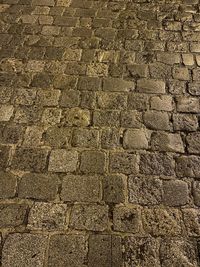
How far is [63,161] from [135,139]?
0.68m

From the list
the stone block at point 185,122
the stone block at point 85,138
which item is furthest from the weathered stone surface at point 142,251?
the stone block at point 185,122

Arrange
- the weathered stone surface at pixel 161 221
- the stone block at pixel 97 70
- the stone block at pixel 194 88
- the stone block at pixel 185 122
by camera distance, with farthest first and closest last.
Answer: the stone block at pixel 97 70
the stone block at pixel 194 88
the stone block at pixel 185 122
the weathered stone surface at pixel 161 221

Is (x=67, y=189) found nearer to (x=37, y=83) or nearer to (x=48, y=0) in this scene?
(x=37, y=83)

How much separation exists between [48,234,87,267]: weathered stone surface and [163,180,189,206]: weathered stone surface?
73 centimetres

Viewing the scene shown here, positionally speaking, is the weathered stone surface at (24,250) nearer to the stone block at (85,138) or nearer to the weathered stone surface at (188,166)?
the stone block at (85,138)

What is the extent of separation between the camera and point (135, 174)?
2.58m

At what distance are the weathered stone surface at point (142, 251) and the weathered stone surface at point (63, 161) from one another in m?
0.76

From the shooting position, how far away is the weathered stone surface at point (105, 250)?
7.04 ft

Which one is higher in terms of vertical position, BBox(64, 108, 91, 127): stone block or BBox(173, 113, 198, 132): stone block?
BBox(64, 108, 91, 127): stone block

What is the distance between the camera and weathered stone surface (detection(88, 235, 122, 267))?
2.14 m

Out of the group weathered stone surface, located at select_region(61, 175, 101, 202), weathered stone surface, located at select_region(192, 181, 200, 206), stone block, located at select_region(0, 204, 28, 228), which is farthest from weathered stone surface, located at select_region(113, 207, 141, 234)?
stone block, located at select_region(0, 204, 28, 228)

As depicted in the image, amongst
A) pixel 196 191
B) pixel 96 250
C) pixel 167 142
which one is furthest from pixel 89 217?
pixel 167 142

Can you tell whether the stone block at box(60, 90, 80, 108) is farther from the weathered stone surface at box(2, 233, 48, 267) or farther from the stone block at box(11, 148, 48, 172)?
the weathered stone surface at box(2, 233, 48, 267)

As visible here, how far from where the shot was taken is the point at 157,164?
8.67 ft
